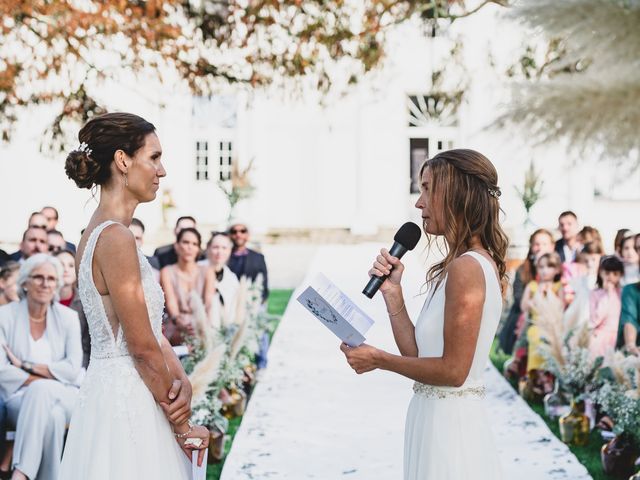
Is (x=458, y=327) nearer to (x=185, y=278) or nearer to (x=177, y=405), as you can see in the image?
(x=177, y=405)

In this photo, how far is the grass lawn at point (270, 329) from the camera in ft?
21.8

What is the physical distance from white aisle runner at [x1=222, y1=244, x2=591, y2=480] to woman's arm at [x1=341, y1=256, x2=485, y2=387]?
2968 mm

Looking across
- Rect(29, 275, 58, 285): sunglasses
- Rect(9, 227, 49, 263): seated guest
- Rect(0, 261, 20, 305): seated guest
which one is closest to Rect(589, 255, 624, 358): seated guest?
Rect(29, 275, 58, 285): sunglasses

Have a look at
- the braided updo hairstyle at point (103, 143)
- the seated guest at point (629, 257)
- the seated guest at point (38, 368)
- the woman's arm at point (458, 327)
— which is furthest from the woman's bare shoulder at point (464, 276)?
the seated guest at point (629, 257)

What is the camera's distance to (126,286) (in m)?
3.02

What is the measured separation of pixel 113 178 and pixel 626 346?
477 cm

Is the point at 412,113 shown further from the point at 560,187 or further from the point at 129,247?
the point at 129,247

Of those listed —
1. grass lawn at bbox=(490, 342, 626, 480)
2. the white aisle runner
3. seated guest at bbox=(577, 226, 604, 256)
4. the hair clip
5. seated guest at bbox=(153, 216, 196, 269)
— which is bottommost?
the white aisle runner

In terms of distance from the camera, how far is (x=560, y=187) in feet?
92.4

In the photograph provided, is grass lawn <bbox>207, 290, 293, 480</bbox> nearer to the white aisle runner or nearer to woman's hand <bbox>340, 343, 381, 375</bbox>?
the white aisle runner

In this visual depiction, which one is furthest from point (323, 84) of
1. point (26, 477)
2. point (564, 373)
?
point (26, 477)

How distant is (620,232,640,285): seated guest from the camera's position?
8945mm

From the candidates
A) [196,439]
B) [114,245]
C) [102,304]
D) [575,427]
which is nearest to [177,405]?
[196,439]

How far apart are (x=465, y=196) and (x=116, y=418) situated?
1287 millimetres
